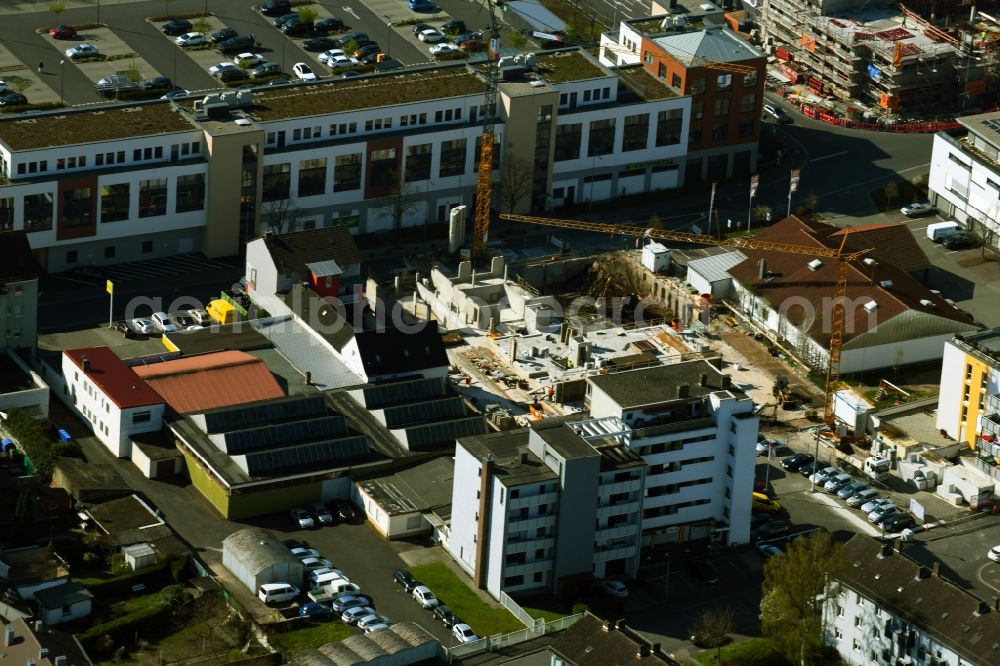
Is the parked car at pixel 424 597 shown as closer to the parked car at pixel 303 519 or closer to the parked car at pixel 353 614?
the parked car at pixel 353 614

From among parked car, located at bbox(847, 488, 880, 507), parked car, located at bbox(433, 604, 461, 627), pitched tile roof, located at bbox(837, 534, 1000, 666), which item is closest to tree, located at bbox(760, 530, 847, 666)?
pitched tile roof, located at bbox(837, 534, 1000, 666)

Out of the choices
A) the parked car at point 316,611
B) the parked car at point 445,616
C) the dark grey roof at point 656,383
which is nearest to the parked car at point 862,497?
the dark grey roof at point 656,383

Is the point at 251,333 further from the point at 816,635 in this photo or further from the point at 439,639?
the point at 816,635

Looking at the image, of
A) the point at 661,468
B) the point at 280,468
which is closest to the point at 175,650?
the point at 280,468

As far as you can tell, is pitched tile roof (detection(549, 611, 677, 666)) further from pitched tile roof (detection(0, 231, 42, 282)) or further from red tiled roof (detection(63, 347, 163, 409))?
pitched tile roof (detection(0, 231, 42, 282))

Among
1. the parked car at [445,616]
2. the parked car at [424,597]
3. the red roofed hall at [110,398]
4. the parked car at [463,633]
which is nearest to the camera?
the parked car at [463,633]
